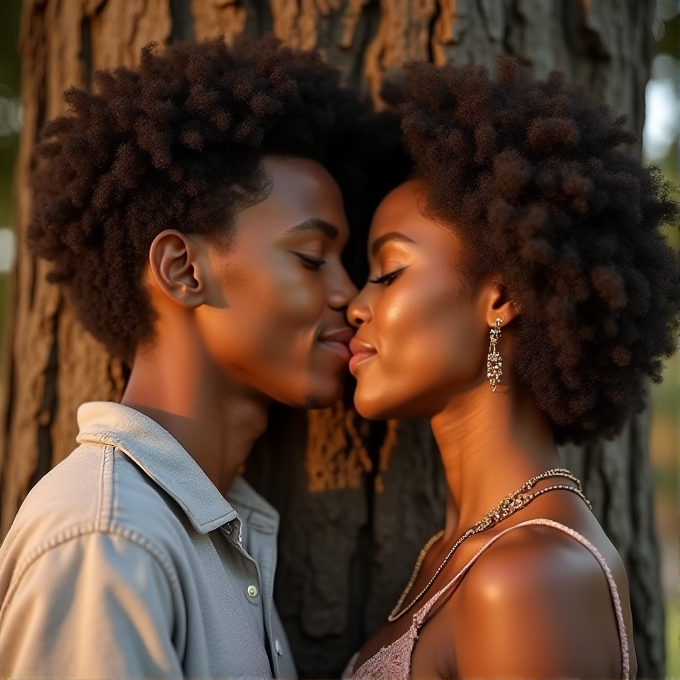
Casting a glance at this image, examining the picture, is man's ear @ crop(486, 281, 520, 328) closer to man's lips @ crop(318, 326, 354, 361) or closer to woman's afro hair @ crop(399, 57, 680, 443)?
woman's afro hair @ crop(399, 57, 680, 443)

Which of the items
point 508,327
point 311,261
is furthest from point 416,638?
point 311,261

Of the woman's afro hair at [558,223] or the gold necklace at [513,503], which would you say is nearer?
the woman's afro hair at [558,223]

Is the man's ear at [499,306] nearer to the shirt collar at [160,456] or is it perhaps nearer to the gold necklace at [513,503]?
the gold necklace at [513,503]

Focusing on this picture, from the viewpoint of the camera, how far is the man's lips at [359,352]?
253 centimetres

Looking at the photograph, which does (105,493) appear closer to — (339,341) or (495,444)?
(339,341)

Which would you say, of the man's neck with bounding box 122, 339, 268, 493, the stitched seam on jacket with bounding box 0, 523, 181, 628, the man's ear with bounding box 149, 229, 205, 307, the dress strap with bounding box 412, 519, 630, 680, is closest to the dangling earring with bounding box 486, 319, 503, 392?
the dress strap with bounding box 412, 519, 630, 680

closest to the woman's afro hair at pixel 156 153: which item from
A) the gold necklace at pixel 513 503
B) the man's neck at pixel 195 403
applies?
the man's neck at pixel 195 403

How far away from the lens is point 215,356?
8.27 feet

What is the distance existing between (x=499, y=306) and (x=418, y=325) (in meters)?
0.25

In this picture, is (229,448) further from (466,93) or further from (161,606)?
(466,93)

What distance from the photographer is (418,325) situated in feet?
7.75

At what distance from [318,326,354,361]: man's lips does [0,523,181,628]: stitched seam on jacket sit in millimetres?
933

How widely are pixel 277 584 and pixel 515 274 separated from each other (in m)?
1.51

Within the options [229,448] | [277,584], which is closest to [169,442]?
[229,448]
